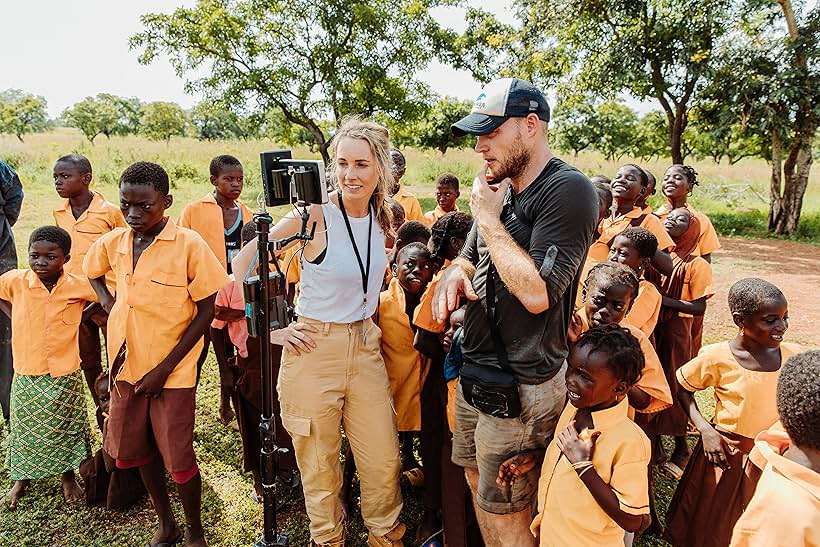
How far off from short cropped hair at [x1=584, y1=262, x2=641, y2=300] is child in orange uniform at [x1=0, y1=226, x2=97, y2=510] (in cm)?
281

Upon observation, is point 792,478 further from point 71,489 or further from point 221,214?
point 221,214

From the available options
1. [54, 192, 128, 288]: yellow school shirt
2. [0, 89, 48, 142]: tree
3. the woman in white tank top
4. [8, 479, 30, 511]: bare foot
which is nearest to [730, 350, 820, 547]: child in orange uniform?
the woman in white tank top

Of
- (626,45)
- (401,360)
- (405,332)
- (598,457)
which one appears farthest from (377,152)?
(626,45)

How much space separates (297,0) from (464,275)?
37.9 feet

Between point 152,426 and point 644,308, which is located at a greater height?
point 644,308

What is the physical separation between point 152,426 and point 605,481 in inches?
80.3

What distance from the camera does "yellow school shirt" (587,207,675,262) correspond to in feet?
12.5

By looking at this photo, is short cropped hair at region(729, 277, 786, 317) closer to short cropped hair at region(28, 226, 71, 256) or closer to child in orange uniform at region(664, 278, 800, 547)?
child in orange uniform at region(664, 278, 800, 547)

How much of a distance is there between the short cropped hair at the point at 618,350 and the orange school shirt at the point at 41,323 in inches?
111

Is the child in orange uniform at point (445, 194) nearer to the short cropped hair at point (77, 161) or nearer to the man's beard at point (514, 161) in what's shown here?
the short cropped hair at point (77, 161)

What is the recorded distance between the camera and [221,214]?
445 centimetres

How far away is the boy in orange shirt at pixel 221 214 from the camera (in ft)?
14.3

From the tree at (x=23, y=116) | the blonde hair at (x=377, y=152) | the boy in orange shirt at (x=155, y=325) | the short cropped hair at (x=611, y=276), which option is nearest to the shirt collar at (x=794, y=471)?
the short cropped hair at (x=611, y=276)

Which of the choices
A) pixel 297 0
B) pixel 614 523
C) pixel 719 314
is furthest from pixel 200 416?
pixel 297 0
